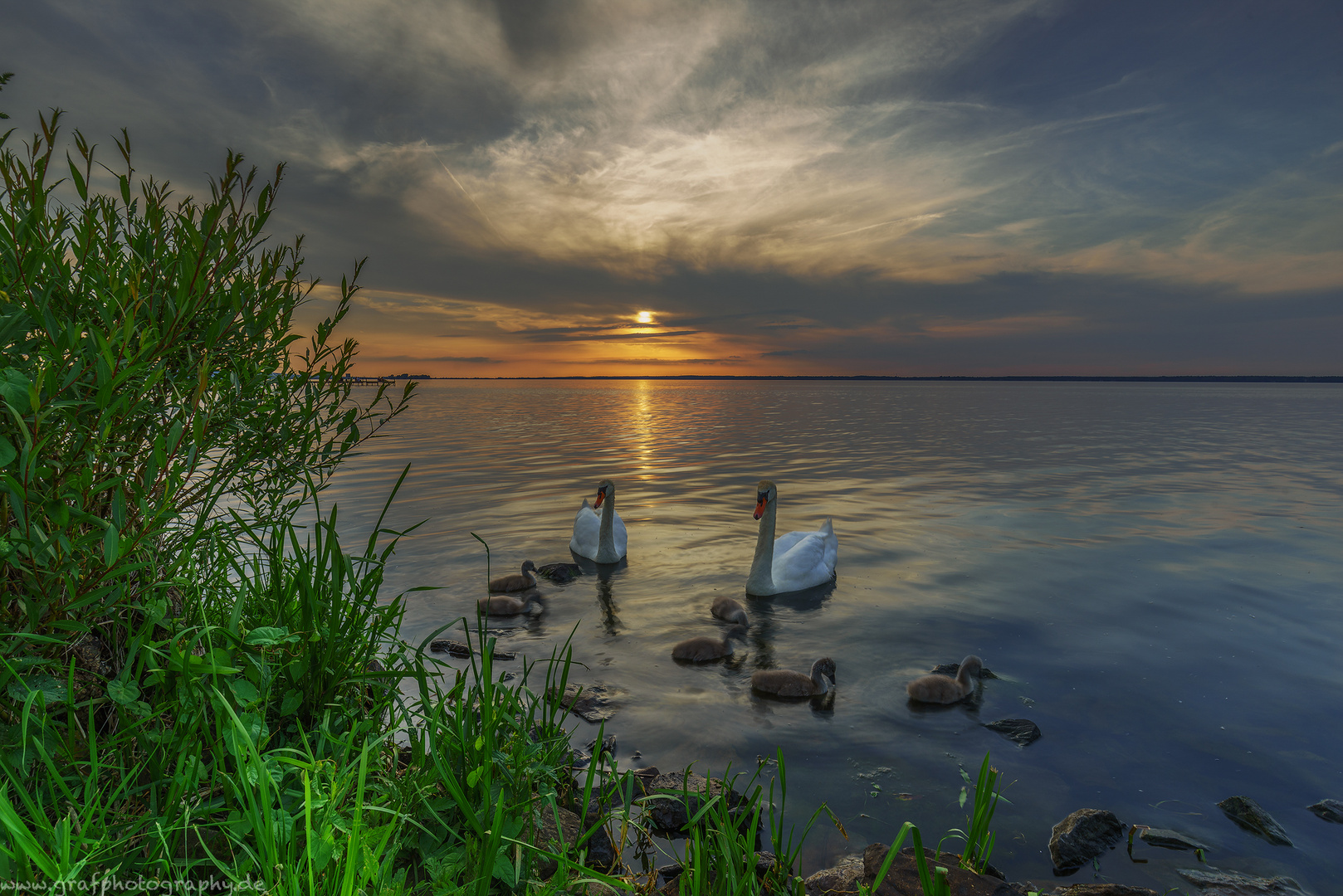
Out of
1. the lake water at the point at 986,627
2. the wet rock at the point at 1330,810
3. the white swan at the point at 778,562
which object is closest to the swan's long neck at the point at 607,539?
the lake water at the point at 986,627

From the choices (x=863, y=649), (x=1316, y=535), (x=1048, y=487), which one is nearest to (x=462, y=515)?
(x=863, y=649)

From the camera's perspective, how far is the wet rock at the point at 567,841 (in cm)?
285

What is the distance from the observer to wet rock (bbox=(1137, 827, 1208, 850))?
389 cm

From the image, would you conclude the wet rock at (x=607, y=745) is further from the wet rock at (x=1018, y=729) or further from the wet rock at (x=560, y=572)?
the wet rock at (x=560, y=572)

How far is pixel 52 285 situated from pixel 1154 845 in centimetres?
642

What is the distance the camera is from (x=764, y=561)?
28.6 feet

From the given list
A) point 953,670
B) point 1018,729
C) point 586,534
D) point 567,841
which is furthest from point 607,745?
point 586,534

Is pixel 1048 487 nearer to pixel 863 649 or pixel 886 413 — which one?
pixel 863 649

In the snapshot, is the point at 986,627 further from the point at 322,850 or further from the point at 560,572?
the point at 322,850

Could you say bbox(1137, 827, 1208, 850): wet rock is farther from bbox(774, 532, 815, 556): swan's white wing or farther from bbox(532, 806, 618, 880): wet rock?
bbox(774, 532, 815, 556): swan's white wing

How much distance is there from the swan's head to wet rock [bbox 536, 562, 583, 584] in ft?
10.3

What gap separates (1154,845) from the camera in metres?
3.90

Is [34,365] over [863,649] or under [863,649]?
over

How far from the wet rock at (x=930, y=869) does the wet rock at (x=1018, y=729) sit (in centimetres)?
232
